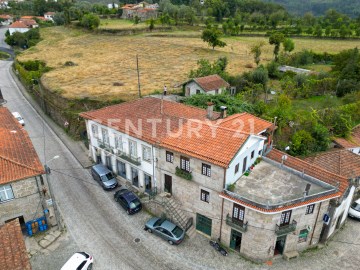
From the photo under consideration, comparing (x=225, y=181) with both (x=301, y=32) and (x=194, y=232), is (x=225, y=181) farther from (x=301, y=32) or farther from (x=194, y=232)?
(x=301, y=32)

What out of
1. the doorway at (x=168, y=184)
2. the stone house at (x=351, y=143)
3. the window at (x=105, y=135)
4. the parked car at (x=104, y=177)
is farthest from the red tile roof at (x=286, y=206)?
the window at (x=105, y=135)

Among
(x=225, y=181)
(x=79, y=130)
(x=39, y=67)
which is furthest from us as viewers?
(x=39, y=67)

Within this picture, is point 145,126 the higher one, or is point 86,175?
point 145,126

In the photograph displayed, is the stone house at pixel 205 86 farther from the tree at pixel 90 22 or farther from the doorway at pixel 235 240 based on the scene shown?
the tree at pixel 90 22

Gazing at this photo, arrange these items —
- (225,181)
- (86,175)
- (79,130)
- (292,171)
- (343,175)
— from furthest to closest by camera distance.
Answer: (79,130) < (86,175) < (343,175) < (292,171) < (225,181)

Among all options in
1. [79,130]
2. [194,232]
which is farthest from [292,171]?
[79,130]

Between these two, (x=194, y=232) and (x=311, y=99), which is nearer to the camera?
(x=194, y=232)
